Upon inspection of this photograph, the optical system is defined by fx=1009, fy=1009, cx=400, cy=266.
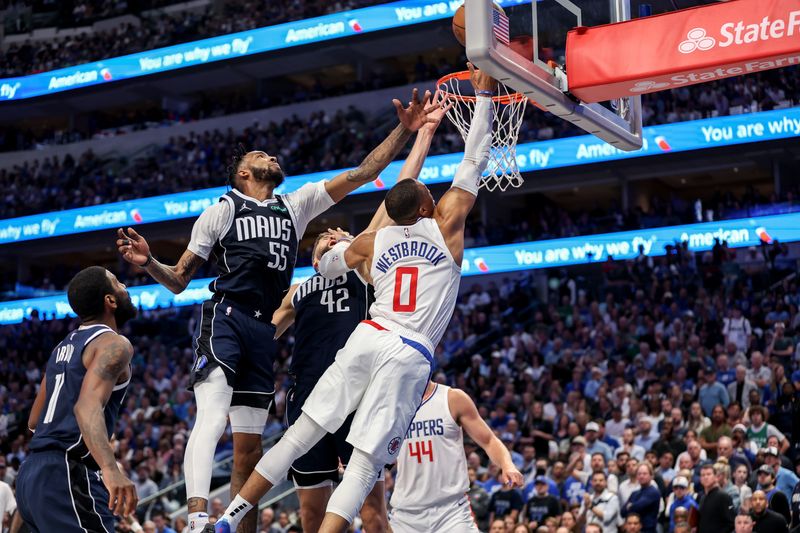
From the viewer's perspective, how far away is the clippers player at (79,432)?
505 centimetres

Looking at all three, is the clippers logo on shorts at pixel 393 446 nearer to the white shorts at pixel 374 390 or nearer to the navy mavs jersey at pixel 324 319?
the white shorts at pixel 374 390

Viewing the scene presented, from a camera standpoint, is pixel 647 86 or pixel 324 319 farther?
pixel 647 86

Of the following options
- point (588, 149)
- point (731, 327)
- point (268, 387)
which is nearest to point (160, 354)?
point (588, 149)

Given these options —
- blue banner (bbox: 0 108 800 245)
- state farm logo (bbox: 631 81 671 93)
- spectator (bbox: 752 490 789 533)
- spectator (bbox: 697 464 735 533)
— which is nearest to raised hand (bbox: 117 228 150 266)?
state farm logo (bbox: 631 81 671 93)

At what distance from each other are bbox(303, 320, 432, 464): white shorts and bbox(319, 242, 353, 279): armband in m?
A: 0.65

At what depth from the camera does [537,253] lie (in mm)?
26719

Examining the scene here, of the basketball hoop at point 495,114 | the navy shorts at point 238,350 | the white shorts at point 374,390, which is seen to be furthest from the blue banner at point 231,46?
the white shorts at point 374,390

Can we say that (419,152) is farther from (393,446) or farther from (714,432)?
(714,432)

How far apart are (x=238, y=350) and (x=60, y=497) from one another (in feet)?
4.85

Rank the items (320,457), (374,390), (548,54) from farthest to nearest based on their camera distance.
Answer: (548,54)
(320,457)
(374,390)

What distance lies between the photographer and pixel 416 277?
6.02 meters

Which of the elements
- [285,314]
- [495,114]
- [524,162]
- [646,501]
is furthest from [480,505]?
[524,162]

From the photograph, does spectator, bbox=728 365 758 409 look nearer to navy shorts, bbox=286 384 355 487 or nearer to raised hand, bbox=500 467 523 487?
raised hand, bbox=500 467 523 487

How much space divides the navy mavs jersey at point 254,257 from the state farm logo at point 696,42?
10.1ft
